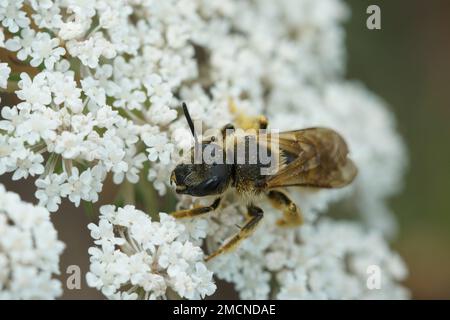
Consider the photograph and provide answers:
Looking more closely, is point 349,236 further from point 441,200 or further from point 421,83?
point 421,83

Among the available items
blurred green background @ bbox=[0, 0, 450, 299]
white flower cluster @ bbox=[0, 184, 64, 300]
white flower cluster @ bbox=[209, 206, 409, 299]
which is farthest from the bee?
blurred green background @ bbox=[0, 0, 450, 299]

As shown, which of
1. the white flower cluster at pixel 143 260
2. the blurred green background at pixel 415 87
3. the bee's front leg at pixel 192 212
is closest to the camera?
the white flower cluster at pixel 143 260

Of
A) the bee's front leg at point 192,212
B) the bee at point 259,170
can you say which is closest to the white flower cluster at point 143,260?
the bee's front leg at point 192,212

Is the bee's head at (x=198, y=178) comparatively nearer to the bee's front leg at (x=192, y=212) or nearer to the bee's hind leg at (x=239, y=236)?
the bee's front leg at (x=192, y=212)

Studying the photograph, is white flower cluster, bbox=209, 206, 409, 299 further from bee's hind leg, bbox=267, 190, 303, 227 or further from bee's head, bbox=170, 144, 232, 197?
bee's head, bbox=170, 144, 232, 197

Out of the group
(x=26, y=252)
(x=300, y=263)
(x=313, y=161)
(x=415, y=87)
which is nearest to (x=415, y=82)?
(x=415, y=87)
